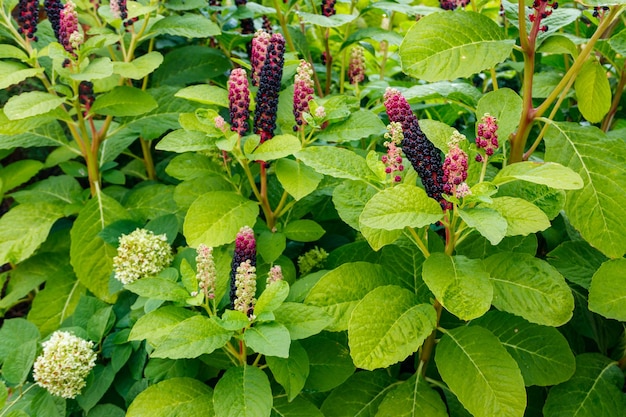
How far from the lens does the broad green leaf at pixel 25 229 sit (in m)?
2.11

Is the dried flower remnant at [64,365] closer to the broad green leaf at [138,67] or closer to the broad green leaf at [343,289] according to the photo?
the broad green leaf at [343,289]

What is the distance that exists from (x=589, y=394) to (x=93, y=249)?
1759mm

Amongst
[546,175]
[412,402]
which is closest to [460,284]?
[546,175]

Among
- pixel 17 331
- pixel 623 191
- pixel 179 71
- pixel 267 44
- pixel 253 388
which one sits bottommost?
pixel 17 331

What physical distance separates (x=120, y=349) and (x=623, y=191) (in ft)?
5.21

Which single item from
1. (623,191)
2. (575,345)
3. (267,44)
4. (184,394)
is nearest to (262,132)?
(267,44)

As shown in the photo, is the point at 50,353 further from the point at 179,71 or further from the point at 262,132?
the point at 179,71

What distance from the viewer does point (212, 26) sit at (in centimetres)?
216

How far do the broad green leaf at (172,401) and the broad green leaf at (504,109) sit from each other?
1.09 m

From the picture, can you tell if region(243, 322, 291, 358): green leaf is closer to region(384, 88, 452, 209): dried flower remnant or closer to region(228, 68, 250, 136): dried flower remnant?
region(384, 88, 452, 209): dried flower remnant

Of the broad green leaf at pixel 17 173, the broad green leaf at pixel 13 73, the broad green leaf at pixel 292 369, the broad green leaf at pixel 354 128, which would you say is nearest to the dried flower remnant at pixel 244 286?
the broad green leaf at pixel 292 369

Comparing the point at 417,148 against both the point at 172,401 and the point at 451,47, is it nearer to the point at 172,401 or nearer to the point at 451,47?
the point at 451,47

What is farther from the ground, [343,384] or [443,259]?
[443,259]

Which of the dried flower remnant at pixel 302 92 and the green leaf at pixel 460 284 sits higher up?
the dried flower remnant at pixel 302 92
